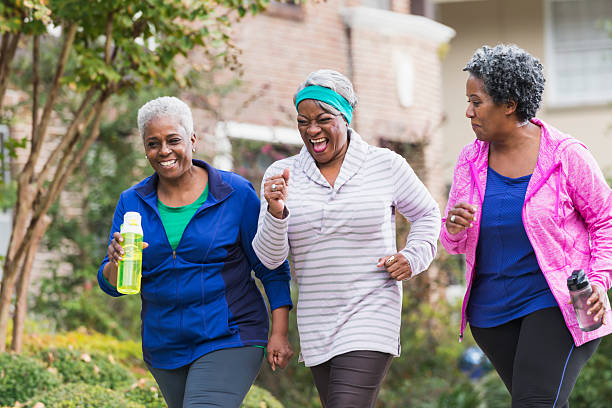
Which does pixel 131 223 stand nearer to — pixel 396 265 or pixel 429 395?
pixel 396 265

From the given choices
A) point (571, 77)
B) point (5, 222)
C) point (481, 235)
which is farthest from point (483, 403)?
point (571, 77)

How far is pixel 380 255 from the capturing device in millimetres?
4559

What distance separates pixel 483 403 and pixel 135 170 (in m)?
4.59

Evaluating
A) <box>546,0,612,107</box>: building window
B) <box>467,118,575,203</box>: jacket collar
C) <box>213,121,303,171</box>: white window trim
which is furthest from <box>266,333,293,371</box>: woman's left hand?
<box>546,0,612,107</box>: building window

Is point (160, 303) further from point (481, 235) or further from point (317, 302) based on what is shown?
point (481, 235)

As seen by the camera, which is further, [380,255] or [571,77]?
[571,77]

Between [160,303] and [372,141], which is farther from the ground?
[372,141]

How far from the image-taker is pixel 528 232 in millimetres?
4367

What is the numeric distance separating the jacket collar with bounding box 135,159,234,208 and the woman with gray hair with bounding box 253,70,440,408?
0.75 feet

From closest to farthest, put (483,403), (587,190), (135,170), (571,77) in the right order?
(587,190)
(483,403)
(135,170)
(571,77)

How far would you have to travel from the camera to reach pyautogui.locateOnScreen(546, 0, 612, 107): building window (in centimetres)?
1969

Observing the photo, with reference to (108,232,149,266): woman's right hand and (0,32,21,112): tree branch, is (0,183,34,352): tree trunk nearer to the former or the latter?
(0,32,21,112): tree branch

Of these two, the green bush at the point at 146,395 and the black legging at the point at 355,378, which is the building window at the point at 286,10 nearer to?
the green bush at the point at 146,395

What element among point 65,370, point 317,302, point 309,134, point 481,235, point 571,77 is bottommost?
point 65,370
